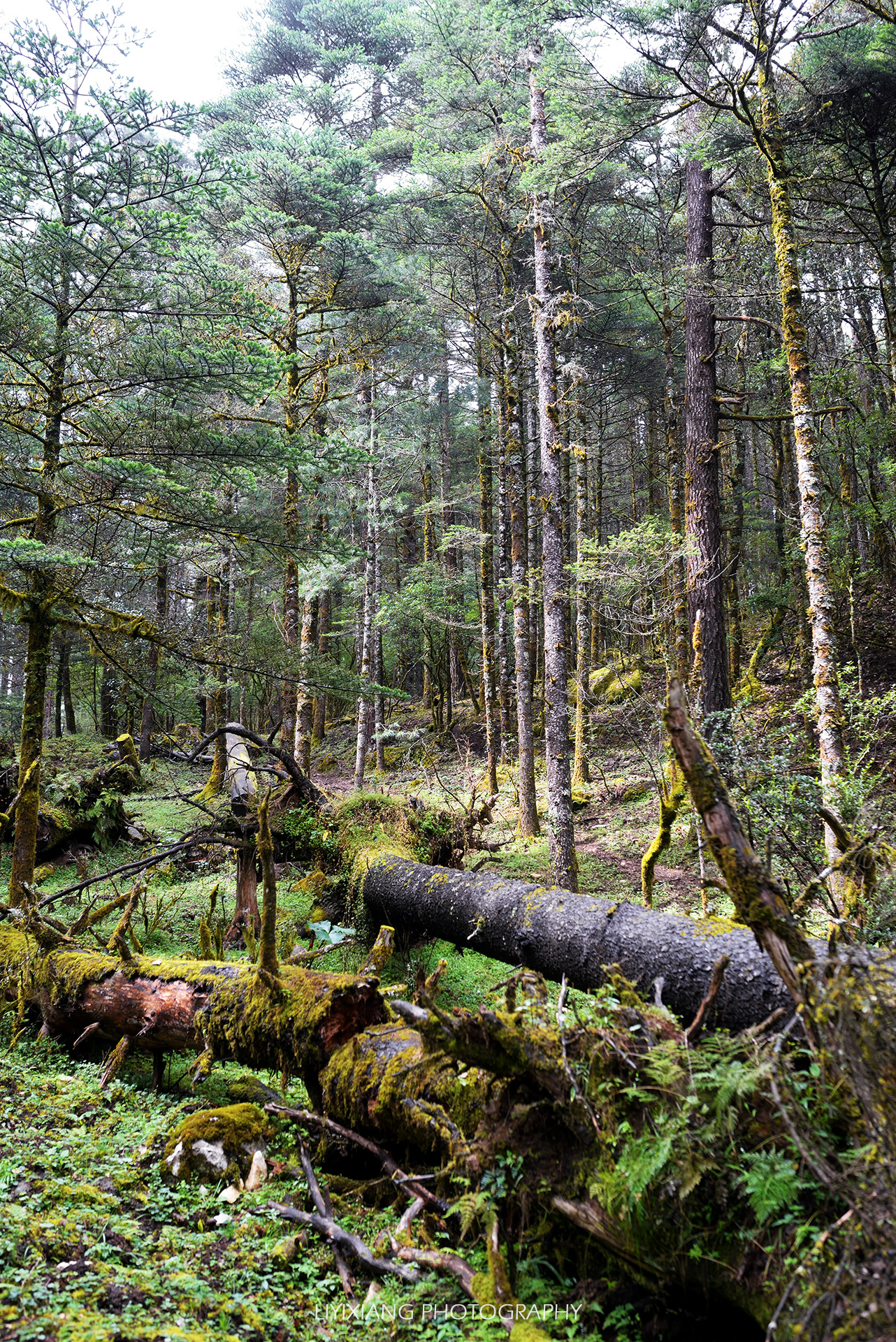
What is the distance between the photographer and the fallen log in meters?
3.38

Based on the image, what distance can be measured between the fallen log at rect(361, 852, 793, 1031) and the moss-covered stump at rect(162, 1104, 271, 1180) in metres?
1.91

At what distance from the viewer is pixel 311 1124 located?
367 cm

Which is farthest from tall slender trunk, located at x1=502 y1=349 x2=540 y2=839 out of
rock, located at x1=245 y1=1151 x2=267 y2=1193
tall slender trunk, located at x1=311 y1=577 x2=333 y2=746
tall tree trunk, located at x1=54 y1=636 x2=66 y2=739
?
tall slender trunk, located at x1=311 y1=577 x2=333 y2=746

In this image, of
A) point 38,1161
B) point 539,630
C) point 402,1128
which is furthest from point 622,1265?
point 539,630

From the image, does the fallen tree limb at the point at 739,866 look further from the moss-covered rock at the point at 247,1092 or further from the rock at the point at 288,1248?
the moss-covered rock at the point at 247,1092

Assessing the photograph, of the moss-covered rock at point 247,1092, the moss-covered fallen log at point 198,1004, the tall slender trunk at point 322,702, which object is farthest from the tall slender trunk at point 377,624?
the moss-covered rock at point 247,1092

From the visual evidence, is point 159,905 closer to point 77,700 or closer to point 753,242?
point 753,242

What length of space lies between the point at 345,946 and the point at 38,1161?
3.86 m

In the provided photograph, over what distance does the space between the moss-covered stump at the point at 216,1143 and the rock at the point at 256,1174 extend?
56mm

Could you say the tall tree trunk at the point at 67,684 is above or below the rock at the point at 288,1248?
above

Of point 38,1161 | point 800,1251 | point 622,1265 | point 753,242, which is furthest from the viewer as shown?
point 753,242

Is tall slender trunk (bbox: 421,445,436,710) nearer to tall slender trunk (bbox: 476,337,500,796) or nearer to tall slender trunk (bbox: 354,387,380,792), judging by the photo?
tall slender trunk (bbox: 354,387,380,792)

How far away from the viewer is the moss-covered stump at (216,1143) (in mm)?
3301

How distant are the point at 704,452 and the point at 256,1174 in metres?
10.7
